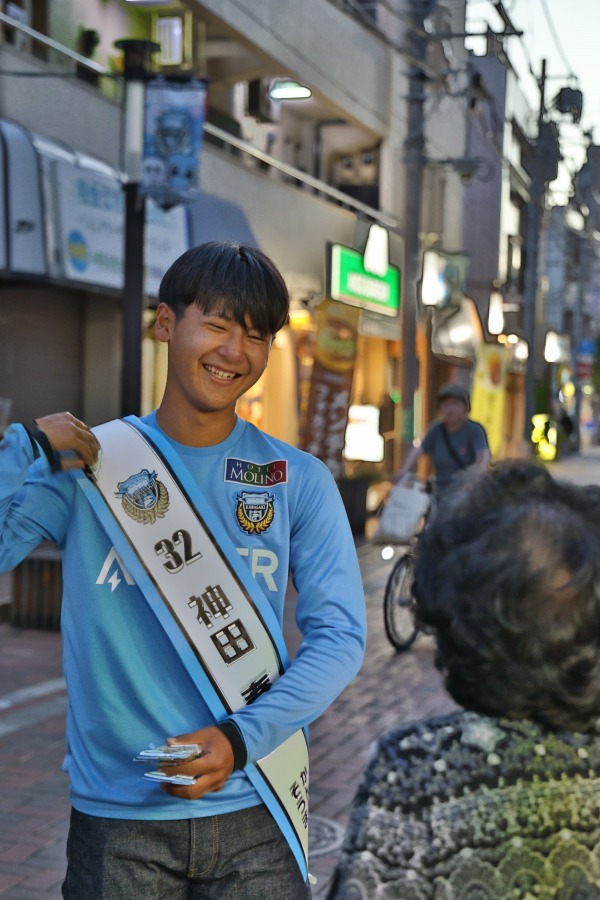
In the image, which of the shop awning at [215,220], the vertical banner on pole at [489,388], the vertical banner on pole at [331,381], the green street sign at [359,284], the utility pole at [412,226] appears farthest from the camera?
the vertical banner on pole at [489,388]

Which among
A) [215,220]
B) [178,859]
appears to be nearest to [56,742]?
[178,859]

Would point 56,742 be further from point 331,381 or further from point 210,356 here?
point 331,381

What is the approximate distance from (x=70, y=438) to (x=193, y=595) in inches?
13.1

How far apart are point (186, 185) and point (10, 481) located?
350 inches

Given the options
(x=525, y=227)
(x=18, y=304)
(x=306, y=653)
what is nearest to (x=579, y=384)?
(x=525, y=227)

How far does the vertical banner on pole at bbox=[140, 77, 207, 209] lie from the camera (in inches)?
401

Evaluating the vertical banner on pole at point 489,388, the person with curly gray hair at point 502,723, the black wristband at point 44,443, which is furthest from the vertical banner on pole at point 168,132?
the vertical banner on pole at point 489,388

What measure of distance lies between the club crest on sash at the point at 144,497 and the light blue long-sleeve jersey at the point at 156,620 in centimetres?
2

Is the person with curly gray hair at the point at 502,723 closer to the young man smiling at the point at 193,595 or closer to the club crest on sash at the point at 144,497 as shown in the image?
the young man smiling at the point at 193,595

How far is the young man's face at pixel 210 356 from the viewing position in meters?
2.26

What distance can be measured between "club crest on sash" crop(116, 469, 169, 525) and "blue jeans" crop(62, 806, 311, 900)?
1.66 feet

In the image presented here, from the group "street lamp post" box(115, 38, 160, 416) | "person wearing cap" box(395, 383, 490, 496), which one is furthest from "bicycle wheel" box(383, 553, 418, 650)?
"street lamp post" box(115, 38, 160, 416)

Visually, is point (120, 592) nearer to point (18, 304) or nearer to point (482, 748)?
point (482, 748)

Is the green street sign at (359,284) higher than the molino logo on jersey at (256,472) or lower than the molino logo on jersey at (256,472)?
higher
